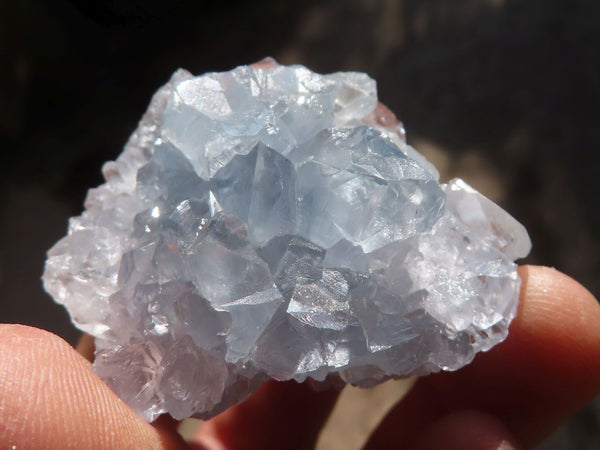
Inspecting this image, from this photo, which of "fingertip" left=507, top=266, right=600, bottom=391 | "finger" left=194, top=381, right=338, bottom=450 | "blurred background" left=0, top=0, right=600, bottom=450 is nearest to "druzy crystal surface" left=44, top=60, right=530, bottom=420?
"fingertip" left=507, top=266, right=600, bottom=391

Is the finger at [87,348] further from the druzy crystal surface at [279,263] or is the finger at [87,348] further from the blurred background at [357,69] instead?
the blurred background at [357,69]

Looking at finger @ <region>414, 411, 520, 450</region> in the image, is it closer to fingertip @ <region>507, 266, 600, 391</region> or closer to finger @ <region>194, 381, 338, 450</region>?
fingertip @ <region>507, 266, 600, 391</region>

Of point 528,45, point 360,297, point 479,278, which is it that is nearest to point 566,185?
point 528,45

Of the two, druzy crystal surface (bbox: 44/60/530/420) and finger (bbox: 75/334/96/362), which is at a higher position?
druzy crystal surface (bbox: 44/60/530/420)

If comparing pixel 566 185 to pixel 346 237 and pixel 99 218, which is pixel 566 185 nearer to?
pixel 346 237

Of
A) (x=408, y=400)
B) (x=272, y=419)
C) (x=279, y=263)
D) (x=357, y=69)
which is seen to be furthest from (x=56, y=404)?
(x=357, y=69)

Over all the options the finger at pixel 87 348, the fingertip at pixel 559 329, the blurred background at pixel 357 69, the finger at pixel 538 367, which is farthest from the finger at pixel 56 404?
the blurred background at pixel 357 69
